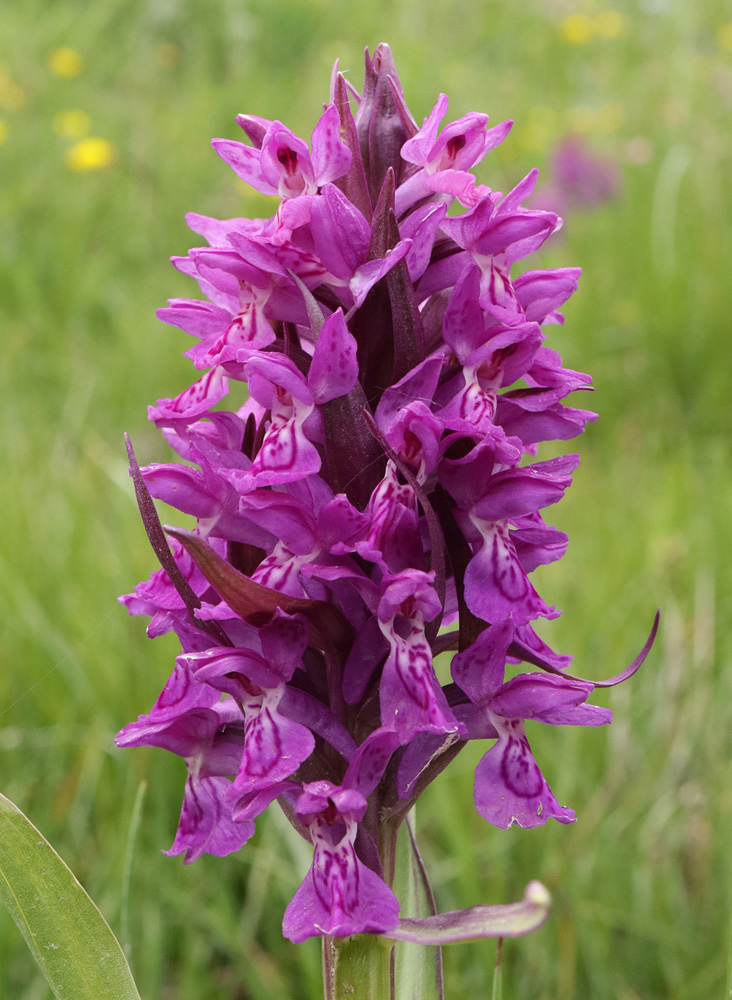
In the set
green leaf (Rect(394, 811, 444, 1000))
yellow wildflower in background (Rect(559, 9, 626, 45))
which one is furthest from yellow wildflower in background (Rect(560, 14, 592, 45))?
green leaf (Rect(394, 811, 444, 1000))

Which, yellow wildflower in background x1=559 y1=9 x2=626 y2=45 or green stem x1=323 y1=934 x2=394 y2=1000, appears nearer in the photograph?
green stem x1=323 y1=934 x2=394 y2=1000

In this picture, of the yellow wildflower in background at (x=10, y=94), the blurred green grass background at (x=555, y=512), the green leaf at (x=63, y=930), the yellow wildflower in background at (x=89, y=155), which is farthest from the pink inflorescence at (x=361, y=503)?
the yellow wildflower in background at (x=10, y=94)

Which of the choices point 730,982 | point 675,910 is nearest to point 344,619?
point 730,982

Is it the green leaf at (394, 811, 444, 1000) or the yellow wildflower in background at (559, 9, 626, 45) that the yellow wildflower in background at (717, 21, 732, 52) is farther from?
the green leaf at (394, 811, 444, 1000)

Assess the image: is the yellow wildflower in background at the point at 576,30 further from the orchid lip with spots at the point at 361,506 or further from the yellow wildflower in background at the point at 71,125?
the orchid lip with spots at the point at 361,506

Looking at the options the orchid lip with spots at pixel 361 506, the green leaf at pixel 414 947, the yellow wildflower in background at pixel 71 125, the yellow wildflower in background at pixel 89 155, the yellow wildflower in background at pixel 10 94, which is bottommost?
the green leaf at pixel 414 947
